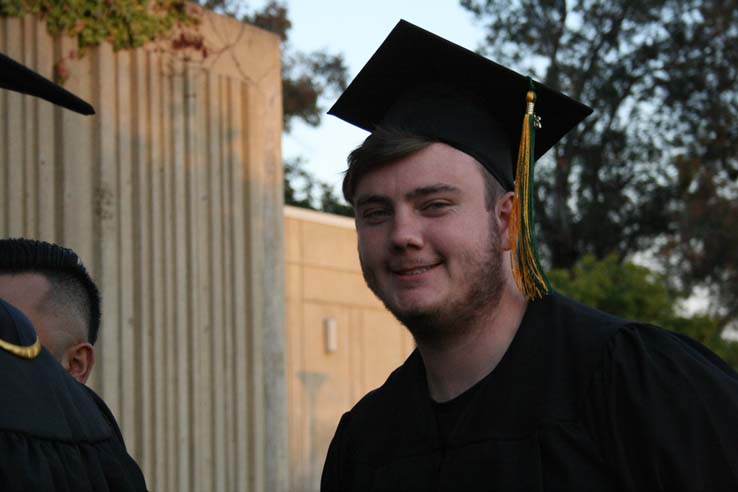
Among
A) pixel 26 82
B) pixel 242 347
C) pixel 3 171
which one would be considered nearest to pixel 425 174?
pixel 26 82

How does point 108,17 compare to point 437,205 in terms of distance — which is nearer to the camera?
point 437,205

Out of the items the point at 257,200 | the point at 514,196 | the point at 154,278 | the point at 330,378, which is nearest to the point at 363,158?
the point at 514,196

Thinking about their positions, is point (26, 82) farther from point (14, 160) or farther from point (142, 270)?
point (142, 270)

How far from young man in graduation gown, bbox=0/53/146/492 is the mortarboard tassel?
4.00 feet

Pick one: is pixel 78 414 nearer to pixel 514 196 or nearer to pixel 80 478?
pixel 80 478

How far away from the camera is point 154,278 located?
6.71 m

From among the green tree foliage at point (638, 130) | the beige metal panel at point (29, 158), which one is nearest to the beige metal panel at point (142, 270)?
the beige metal panel at point (29, 158)

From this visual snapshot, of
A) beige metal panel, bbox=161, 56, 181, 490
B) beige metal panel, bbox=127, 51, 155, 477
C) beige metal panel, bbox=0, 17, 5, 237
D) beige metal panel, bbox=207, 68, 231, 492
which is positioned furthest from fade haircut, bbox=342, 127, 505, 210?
beige metal panel, bbox=207, 68, 231, 492

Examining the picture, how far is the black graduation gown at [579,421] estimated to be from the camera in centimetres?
261

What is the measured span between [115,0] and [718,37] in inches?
735

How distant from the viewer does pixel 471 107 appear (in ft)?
10.9

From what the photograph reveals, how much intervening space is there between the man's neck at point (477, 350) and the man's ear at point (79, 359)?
3.23 ft

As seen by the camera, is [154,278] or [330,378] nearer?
[154,278]

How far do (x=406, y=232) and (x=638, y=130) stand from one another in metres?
21.4
